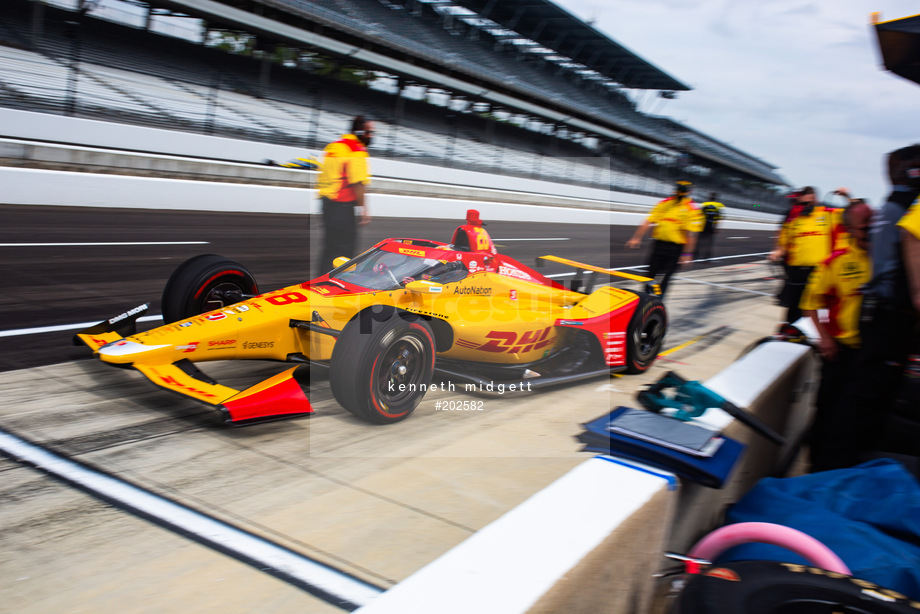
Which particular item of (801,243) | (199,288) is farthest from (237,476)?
(801,243)

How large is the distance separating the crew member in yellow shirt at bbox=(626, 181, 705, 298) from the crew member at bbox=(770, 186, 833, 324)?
1.02 meters

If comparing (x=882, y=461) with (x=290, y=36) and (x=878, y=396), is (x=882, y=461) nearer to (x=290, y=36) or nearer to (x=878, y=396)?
(x=878, y=396)

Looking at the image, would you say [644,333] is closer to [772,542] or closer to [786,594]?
[772,542]

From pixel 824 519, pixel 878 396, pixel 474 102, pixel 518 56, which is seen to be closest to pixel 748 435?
pixel 824 519

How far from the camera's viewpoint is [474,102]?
33781mm

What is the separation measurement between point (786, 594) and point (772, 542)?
30 cm

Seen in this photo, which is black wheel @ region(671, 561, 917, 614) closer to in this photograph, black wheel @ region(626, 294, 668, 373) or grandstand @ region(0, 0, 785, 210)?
black wheel @ region(626, 294, 668, 373)

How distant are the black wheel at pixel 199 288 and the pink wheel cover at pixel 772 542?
12.0ft

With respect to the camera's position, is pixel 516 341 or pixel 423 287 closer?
pixel 423 287

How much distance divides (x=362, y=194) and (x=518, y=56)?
1556 inches

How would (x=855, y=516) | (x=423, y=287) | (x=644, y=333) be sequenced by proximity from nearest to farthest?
(x=855, y=516) → (x=423, y=287) → (x=644, y=333)

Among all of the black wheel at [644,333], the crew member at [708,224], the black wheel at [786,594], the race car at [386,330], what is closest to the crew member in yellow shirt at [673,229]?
the black wheel at [644,333]

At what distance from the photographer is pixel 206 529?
2.73m

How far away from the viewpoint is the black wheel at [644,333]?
586cm
